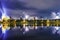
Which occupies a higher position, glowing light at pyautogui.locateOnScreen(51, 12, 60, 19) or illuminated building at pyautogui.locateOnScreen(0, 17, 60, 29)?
glowing light at pyautogui.locateOnScreen(51, 12, 60, 19)

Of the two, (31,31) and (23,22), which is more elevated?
(23,22)

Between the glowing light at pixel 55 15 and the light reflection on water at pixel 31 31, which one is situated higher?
the glowing light at pixel 55 15

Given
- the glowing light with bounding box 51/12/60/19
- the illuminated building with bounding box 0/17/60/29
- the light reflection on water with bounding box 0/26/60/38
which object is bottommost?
the light reflection on water with bounding box 0/26/60/38

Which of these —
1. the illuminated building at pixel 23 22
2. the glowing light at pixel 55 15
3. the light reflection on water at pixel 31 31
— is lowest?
the light reflection on water at pixel 31 31

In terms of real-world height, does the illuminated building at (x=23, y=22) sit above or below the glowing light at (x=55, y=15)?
below

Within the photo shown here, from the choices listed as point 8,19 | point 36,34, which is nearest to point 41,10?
point 36,34

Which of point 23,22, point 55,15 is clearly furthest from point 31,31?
point 55,15

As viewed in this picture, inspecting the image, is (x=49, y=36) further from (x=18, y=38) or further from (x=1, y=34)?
(x=1, y=34)

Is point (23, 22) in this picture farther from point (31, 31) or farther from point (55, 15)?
point (55, 15)

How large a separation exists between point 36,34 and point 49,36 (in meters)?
0.17

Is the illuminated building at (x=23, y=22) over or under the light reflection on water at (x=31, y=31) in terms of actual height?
over

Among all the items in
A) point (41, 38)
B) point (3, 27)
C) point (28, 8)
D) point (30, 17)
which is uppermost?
point (28, 8)

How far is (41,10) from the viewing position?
1.79 metres

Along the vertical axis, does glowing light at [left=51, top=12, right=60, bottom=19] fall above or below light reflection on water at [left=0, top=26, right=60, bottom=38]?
above
